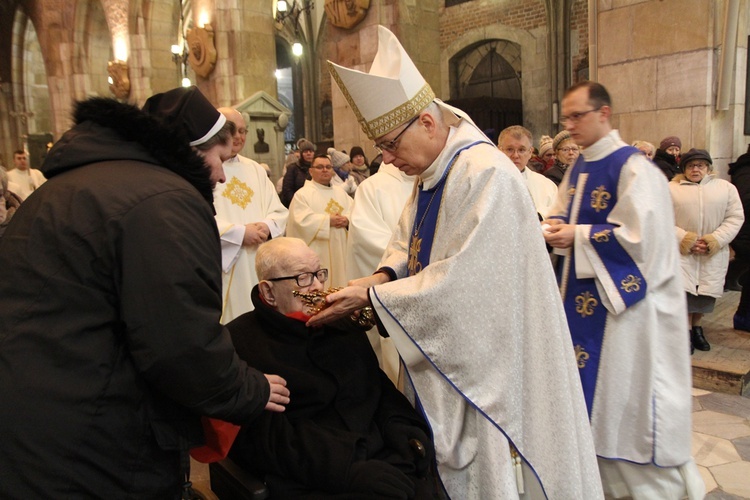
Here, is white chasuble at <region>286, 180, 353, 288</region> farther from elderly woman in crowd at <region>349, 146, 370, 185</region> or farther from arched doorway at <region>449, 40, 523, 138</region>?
arched doorway at <region>449, 40, 523, 138</region>

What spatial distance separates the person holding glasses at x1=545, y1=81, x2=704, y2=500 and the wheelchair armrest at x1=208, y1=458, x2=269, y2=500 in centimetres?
155

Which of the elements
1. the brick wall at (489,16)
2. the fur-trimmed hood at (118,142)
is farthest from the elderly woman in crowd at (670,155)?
the brick wall at (489,16)

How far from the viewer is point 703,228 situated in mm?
4844

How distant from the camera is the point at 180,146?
158 centimetres

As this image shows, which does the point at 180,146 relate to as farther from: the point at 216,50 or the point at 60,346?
the point at 216,50

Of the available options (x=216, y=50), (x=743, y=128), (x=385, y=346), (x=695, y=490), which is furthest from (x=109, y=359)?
(x=216, y=50)

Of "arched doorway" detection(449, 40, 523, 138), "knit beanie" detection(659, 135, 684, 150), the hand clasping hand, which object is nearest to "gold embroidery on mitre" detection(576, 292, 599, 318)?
the hand clasping hand

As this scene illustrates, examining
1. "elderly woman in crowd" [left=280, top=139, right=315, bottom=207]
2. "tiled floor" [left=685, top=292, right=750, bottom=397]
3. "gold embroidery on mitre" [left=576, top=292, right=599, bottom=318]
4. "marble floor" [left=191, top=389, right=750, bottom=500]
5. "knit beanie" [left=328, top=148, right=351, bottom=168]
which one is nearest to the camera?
"gold embroidery on mitre" [left=576, top=292, right=599, bottom=318]

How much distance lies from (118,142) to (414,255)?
42.8 inches

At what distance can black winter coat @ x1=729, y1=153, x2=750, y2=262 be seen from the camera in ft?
17.0

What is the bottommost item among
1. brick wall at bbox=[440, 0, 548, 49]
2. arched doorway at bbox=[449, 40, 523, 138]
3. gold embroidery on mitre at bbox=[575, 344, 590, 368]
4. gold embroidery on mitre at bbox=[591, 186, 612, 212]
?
gold embroidery on mitre at bbox=[575, 344, 590, 368]

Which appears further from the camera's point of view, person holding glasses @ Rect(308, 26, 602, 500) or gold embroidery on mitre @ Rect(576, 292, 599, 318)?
gold embroidery on mitre @ Rect(576, 292, 599, 318)

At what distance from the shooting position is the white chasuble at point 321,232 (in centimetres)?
511

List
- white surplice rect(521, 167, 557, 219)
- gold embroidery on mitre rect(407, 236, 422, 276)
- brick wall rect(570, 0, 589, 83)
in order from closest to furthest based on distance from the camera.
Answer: gold embroidery on mitre rect(407, 236, 422, 276)
white surplice rect(521, 167, 557, 219)
brick wall rect(570, 0, 589, 83)
